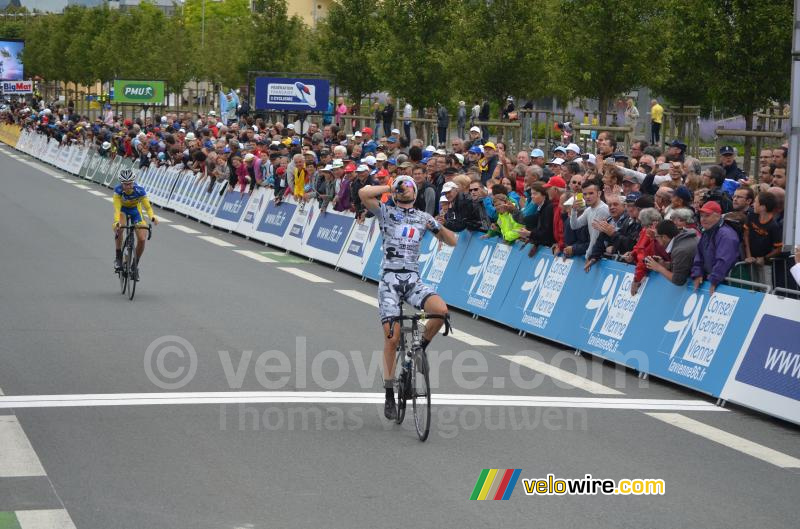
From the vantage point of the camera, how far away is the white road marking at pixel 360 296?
18391 mm

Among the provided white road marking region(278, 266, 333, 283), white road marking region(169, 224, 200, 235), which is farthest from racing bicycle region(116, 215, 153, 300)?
white road marking region(169, 224, 200, 235)

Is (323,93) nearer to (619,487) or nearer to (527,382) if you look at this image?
(527,382)

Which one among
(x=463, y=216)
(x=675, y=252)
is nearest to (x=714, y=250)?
(x=675, y=252)

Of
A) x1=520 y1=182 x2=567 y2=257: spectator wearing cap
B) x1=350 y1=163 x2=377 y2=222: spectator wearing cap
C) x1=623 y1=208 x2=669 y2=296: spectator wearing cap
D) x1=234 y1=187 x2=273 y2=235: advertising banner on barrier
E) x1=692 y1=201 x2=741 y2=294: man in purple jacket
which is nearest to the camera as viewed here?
x1=692 y1=201 x2=741 y2=294: man in purple jacket

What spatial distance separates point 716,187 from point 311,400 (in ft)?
19.4

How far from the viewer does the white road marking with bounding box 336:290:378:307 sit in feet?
60.3

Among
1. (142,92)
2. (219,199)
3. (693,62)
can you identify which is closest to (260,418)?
(693,62)

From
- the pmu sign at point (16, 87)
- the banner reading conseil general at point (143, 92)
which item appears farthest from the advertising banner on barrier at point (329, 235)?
the pmu sign at point (16, 87)

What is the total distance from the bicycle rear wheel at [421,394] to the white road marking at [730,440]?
2.30 metres

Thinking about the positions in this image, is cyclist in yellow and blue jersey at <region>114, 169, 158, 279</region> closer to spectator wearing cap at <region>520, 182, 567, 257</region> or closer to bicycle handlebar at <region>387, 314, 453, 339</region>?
spectator wearing cap at <region>520, 182, 567, 257</region>

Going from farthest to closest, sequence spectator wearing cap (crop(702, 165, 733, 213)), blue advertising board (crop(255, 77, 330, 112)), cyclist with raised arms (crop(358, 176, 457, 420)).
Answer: blue advertising board (crop(255, 77, 330, 112)) < spectator wearing cap (crop(702, 165, 733, 213)) < cyclist with raised arms (crop(358, 176, 457, 420))

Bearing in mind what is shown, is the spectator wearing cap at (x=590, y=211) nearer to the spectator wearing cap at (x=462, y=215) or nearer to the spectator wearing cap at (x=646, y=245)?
the spectator wearing cap at (x=646, y=245)

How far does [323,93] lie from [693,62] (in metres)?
16.8

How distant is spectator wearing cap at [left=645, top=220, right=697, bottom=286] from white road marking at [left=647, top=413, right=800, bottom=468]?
2015mm
